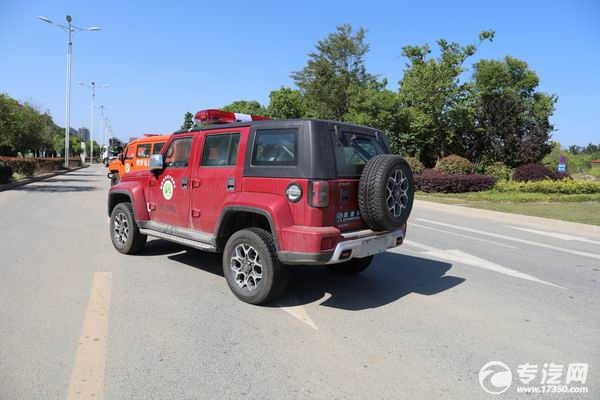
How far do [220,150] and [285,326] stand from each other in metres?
2.30

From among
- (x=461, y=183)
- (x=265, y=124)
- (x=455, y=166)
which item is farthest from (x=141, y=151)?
(x=455, y=166)

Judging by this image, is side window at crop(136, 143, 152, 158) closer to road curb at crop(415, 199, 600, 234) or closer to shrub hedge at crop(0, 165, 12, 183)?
shrub hedge at crop(0, 165, 12, 183)

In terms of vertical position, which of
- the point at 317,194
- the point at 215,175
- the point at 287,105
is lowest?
the point at 317,194

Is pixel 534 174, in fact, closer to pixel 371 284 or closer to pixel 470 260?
pixel 470 260

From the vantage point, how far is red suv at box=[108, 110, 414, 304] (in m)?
4.62

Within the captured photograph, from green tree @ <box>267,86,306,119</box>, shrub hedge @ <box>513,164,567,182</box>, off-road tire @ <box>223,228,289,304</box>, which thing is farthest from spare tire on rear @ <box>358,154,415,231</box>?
green tree @ <box>267,86,306,119</box>

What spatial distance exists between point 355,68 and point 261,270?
4281 centimetres

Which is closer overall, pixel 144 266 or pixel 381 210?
pixel 381 210

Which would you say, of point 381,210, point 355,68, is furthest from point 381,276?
point 355,68

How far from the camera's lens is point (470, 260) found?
7738 mm

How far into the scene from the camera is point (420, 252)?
822 cm

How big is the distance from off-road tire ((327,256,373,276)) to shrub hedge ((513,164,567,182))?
67.1ft

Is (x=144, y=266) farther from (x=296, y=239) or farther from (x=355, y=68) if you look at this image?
(x=355, y=68)

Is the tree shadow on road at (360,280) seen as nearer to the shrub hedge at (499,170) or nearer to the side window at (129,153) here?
the side window at (129,153)
